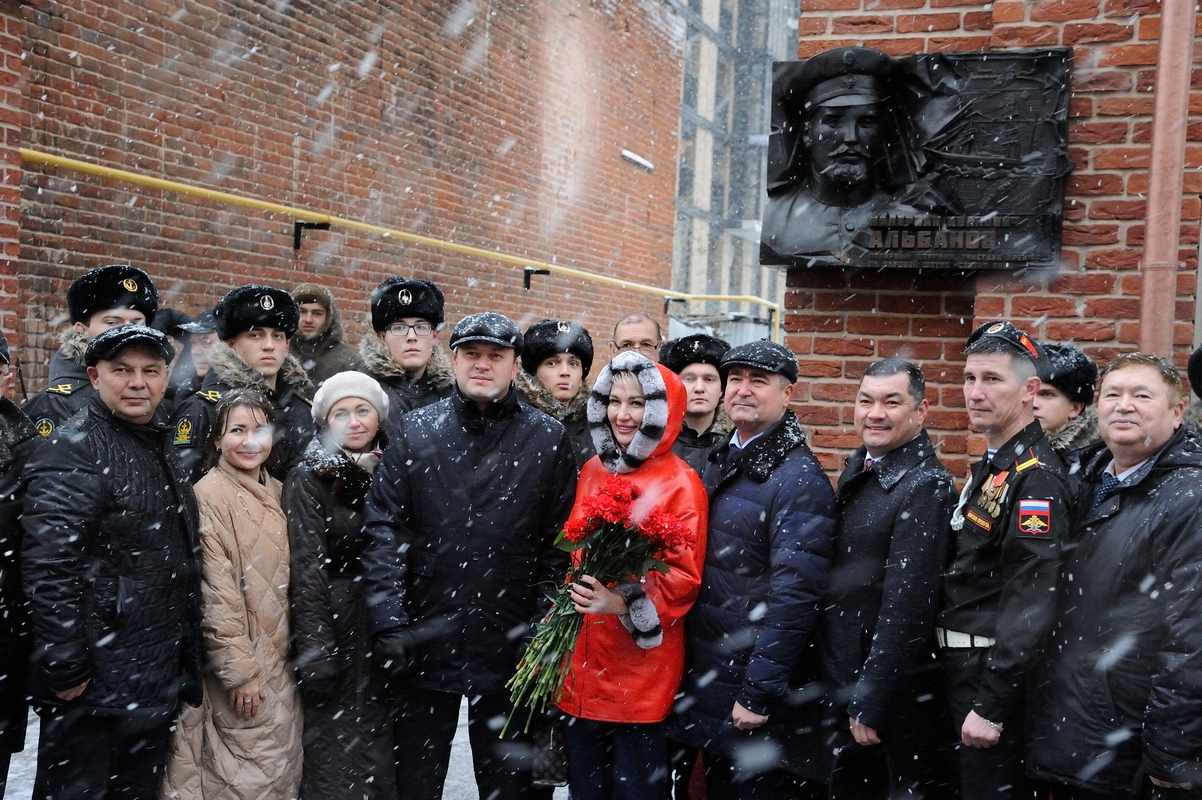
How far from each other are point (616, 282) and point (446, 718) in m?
11.1

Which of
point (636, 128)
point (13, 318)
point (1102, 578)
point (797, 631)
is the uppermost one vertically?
point (636, 128)

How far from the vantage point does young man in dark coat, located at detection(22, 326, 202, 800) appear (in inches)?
131

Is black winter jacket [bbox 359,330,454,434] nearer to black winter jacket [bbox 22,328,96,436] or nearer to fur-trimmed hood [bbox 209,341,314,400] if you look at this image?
fur-trimmed hood [bbox 209,341,314,400]

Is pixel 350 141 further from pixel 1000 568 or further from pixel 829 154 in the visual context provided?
pixel 1000 568

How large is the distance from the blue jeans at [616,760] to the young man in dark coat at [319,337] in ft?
9.45

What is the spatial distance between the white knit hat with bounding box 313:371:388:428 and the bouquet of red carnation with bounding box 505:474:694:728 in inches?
44.8

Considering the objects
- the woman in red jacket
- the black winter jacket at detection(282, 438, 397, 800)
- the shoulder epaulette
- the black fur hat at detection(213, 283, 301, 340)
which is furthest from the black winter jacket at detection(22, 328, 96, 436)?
the shoulder epaulette

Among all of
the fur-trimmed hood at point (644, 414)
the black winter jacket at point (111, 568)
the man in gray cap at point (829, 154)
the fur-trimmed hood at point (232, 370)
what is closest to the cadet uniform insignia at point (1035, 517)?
the fur-trimmed hood at point (644, 414)

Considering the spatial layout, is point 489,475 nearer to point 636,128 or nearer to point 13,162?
point 13,162

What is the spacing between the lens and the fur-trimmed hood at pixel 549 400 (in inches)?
196

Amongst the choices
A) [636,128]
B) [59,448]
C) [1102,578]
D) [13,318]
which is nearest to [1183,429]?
[1102,578]

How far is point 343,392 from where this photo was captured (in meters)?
4.17

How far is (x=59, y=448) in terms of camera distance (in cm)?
343

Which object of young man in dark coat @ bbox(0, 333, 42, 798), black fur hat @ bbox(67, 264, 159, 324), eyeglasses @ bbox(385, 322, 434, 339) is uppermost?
black fur hat @ bbox(67, 264, 159, 324)
